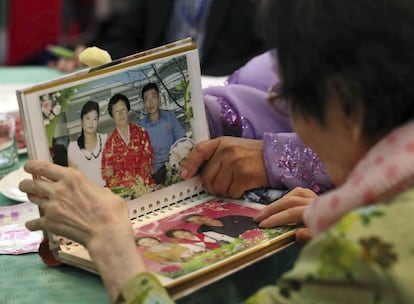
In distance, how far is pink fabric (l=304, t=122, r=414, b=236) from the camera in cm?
78

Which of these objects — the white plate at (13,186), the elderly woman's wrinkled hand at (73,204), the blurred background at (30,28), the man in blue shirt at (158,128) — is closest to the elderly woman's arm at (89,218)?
the elderly woman's wrinkled hand at (73,204)

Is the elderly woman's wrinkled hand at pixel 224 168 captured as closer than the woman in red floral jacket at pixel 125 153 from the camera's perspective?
No

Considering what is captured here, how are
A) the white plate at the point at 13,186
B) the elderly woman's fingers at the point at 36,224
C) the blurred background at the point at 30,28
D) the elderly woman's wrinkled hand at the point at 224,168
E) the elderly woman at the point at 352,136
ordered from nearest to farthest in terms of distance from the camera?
the elderly woman at the point at 352,136 → the elderly woman's fingers at the point at 36,224 → the elderly woman's wrinkled hand at the point at 224,168 → the white plate at the point at 13,186 → the blurred background at the point at 30,28

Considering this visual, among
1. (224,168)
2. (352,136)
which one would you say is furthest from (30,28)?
(352,136)

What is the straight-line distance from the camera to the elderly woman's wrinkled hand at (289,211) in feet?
3.53

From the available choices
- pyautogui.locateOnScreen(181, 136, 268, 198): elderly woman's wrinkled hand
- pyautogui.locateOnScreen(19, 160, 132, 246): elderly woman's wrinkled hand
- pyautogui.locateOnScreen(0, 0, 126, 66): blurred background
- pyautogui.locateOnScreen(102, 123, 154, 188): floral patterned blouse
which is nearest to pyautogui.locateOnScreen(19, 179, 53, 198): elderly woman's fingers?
pyautogui.locateOnScreen(19, 160, 132, 246): elderly woman's wrinkled hand

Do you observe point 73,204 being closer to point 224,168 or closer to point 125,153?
point 125,153

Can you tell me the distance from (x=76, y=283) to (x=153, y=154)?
9.1 inches

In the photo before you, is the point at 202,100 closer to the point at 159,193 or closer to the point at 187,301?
the point at 159,193

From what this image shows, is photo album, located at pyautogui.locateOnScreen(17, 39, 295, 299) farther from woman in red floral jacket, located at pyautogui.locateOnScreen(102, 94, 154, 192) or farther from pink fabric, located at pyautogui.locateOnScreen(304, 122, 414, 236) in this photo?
pink fabric, located at pyautogui.locateOnScreen(304, 122, 414, 236)

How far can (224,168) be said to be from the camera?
4.00 feet

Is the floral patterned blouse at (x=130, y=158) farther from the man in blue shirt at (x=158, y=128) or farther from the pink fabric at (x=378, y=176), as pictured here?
the pink fabric at (x=378, y=176)

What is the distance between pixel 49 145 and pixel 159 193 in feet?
0.68

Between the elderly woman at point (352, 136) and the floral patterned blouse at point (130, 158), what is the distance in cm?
25
